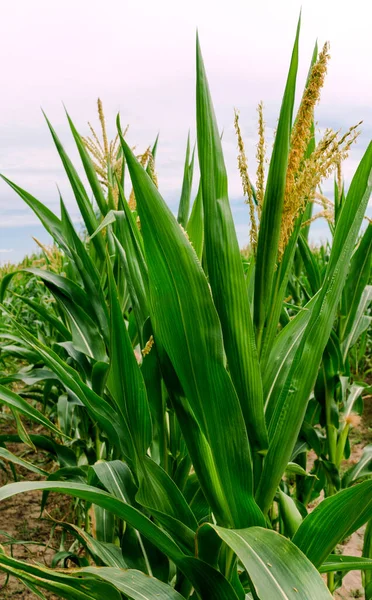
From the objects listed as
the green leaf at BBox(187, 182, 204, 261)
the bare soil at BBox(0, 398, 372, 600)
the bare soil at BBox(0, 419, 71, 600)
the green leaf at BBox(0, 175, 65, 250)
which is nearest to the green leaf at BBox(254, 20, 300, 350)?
the green leaf at BBox(187, 182, 204, 261)

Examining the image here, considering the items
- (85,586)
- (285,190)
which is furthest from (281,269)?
(85,586)

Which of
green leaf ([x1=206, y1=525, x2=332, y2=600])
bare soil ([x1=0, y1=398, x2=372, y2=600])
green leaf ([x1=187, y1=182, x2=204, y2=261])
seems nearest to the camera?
green leaf ([x1=206, y1=525, x2=332, y2=600])

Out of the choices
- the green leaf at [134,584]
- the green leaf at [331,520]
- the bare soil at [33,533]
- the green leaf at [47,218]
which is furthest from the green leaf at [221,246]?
the bare soil at [33,533]

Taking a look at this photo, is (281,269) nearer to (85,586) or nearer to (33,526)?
(85,586)

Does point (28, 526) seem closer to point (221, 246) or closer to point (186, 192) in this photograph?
→ point (186, 192)

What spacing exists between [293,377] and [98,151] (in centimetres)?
100

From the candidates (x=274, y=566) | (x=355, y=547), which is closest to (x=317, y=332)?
(x=274, y=566)

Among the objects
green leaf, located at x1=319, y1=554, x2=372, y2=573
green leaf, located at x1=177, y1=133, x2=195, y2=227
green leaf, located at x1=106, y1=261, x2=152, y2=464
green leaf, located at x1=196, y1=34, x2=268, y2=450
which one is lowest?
green leaf, located at x1=319, y1=554, x2=372, y2=573

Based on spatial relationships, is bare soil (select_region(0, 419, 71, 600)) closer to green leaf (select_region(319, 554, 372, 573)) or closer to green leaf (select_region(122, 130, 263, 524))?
green leaf (select_region(319, 554, 372, 573))

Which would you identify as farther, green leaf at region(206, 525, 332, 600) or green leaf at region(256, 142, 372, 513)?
green leaf at region(256, 142, 372, 513)

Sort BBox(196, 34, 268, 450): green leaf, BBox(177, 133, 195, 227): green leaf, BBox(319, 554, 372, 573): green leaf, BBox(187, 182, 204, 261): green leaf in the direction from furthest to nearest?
BBox(177, 133, 195, 227): green leaf → BBox(187, 182, 204, 261): green leaf → BBox(319, 554, 372, 573): green leaf → BBox(196, 34, 268, 450): green leaf

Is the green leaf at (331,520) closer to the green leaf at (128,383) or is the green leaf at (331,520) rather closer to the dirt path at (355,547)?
the green leaf at (128,383)

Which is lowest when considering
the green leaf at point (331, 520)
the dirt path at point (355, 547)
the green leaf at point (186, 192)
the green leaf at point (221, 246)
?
the dirt path at point (355, 547)

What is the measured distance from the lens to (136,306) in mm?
1004
